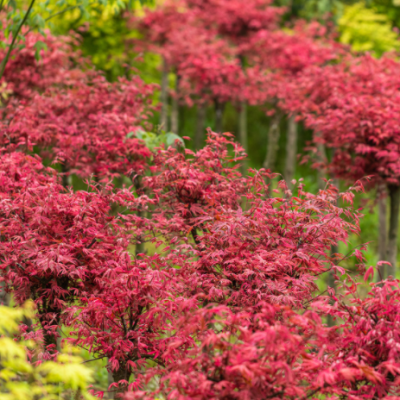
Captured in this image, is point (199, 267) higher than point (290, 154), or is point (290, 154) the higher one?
point (290, 154)

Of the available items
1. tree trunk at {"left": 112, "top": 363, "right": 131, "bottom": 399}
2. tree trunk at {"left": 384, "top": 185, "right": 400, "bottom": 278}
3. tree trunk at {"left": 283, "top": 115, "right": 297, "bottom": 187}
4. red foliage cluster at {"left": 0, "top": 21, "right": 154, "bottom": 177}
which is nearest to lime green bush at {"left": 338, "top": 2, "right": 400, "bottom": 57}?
tree trunk at {"left": 283, "top": 115, "right": 297, "bottom": 187}

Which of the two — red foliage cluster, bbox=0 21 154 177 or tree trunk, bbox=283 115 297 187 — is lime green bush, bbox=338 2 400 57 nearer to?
tree trunk, bbox=283 115 297 187

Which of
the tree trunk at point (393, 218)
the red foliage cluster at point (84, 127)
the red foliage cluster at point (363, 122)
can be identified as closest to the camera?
the red foliage cluster at point (84, 127)

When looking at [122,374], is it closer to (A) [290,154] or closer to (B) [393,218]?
(B) [393,218]

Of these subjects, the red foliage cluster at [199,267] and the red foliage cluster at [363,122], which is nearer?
the red foliage cluster at [199,267]

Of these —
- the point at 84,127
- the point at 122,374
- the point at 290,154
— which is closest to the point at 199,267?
the point at 122,374

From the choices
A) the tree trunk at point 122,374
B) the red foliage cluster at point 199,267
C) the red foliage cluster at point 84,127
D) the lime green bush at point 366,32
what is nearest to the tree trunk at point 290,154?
the lime green bush at point 366,32

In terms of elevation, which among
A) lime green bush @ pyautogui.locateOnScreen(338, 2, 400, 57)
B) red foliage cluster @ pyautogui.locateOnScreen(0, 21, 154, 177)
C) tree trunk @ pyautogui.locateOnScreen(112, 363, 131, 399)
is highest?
lime green bush @ pyautogui.locateOnScreen(338, 2, 400, 57)

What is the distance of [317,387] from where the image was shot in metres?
2.67

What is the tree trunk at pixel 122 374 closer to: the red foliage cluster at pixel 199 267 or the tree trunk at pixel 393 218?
the red foliage cluster at pixel 199 267

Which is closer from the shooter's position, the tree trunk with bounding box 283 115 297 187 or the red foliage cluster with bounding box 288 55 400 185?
the red foliage cluster with bounding box 288 55 400 185

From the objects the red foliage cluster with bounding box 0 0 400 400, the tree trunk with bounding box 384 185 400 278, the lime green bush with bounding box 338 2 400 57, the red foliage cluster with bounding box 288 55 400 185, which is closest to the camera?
the red foliage cluster with bounding box 0 0 400 400

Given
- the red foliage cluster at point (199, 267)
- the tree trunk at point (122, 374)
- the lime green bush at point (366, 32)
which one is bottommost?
the tree trunk at point (122, 374)

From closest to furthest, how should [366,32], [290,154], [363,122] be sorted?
[363,122], [290,154], [366,32]
